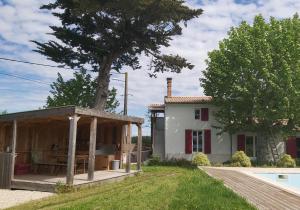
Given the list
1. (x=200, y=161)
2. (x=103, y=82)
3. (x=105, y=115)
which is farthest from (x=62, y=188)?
(x=200, y=161)

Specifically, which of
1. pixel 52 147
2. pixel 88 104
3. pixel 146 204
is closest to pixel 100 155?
pixel 52 147

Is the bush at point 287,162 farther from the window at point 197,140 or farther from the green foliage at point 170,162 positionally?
the window at point 197,140

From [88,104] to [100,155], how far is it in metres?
15.5

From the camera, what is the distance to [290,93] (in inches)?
960

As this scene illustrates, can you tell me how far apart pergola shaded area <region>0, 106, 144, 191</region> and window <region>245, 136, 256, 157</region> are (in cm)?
1197

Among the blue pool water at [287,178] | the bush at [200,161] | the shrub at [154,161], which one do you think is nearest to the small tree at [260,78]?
the bush at [200,161]

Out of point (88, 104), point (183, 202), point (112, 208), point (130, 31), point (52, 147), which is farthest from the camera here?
point (88, 104)

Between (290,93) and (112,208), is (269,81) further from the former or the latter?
(112,208)

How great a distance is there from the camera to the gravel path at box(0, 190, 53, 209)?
10.2m

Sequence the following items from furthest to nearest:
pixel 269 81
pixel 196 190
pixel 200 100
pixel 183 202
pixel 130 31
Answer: pixel 200 100, pixel 269 81, pixel 130 31, pixel 196 190, pixel 183 202

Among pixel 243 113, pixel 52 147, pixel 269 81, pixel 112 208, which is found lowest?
pixel 112 208

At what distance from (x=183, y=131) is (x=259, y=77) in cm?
672

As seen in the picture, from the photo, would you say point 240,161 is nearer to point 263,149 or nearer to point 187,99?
point 263,149

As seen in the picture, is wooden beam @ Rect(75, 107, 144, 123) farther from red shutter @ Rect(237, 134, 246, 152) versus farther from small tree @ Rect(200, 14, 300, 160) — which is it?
red shutter @ Rect(237, 134, 246, 152)
